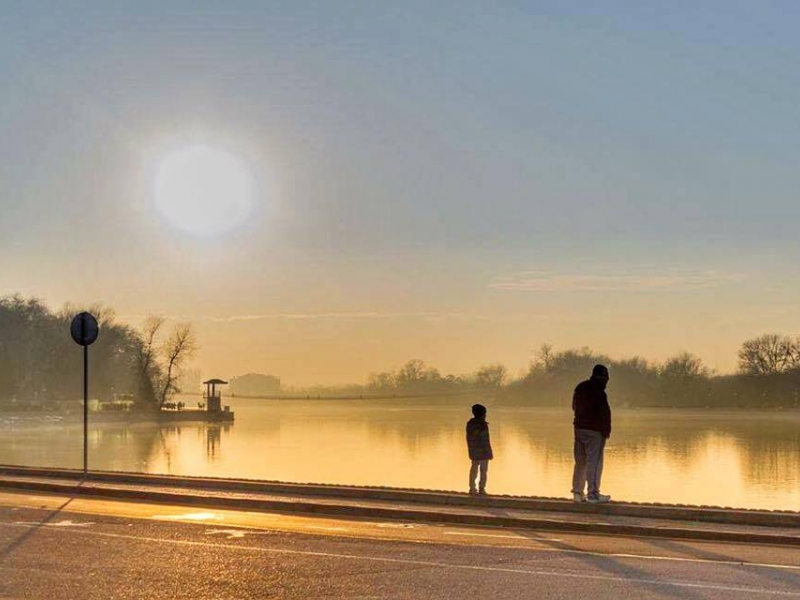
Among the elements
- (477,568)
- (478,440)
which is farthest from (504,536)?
Answer: (478,440)

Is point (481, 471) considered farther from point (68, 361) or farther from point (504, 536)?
point (68, 361)

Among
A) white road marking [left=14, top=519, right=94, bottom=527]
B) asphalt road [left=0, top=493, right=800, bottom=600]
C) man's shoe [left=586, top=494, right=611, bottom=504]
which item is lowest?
white road marking [left=14, top=519, right=94, bottom=527]

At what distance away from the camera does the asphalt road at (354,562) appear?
10922mm

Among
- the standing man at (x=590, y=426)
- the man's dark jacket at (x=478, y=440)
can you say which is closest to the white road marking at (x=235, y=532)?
the standing man at (x=590, y=426)

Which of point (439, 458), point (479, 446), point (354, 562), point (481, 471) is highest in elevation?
point (479, 446)

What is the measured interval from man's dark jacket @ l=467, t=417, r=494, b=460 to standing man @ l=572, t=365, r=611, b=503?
2.69 m

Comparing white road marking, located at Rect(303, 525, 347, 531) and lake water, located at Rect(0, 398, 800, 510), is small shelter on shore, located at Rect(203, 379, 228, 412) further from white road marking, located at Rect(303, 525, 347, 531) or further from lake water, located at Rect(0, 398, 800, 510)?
white road marking, located at Rect(303, 525, 347, 531)

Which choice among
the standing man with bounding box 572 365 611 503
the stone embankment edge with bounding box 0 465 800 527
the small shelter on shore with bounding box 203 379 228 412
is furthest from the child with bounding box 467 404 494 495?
the small shelter on shore with bounding box 203 379 228 412

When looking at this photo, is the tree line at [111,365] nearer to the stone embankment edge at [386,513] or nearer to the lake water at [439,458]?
the lake water at [439,458]

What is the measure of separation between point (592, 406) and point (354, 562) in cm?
638

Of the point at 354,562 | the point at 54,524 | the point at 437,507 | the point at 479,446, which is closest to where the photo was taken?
the point at 354,562

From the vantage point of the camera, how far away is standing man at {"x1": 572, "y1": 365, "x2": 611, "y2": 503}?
17.7 meters

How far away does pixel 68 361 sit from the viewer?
12431cm

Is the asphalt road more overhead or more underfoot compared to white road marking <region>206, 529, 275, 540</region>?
more overhead
